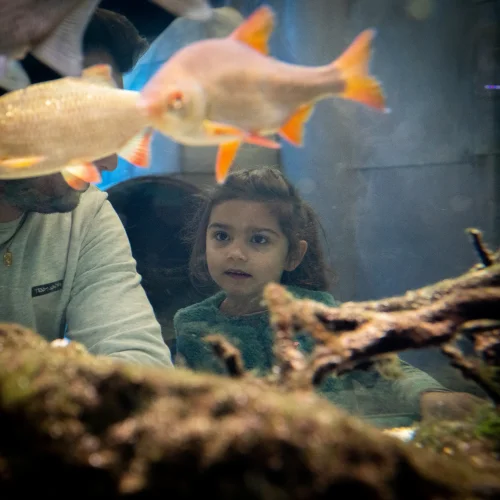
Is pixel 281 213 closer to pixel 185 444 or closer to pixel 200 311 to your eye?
pixel 200 311

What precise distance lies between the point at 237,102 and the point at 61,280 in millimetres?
1261

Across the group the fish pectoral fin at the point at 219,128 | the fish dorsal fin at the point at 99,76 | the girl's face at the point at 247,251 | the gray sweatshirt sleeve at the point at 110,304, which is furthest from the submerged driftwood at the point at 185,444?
the girl's face at the point at 247,251

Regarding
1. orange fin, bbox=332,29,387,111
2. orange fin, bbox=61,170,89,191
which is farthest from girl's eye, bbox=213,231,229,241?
orange fin, bbox=332,29,387,111

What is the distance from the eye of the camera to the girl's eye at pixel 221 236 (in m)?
1.97

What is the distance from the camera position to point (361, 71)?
0.90 m

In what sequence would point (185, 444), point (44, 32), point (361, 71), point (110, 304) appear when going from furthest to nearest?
point (110, 304) < point (44, 32) < point (361, 71) < point (185, 444)

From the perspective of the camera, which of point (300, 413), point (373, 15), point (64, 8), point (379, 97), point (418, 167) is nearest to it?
point (300, 413)

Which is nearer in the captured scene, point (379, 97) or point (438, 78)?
point (379, 97)

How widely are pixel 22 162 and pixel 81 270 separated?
91cm

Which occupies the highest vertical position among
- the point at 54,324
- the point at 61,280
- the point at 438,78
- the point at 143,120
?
the point at 438,78

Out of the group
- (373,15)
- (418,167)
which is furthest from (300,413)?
(418,167)

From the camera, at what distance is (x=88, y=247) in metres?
1.92

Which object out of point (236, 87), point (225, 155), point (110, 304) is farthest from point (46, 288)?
point (236, 87)

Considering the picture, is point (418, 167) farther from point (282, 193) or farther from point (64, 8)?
point (64, 8)
